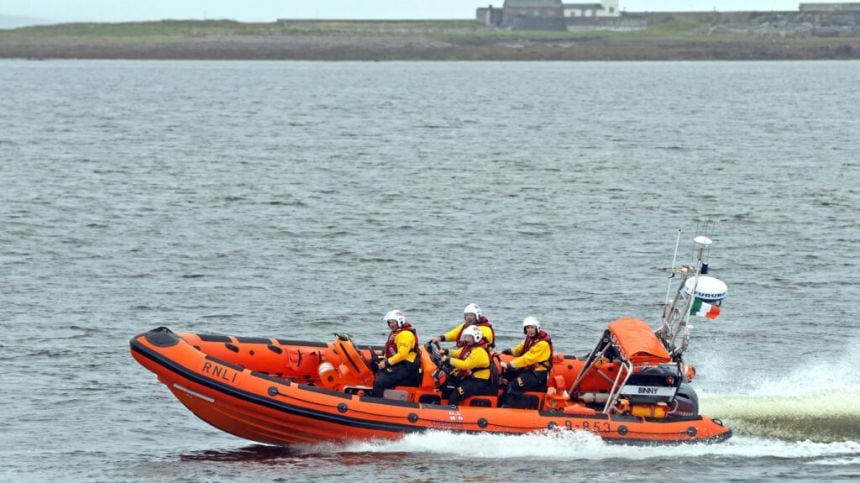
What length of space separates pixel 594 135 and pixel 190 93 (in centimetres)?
4211

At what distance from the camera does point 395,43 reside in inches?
5748

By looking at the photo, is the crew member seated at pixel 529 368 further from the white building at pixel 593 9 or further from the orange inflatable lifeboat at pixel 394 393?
the white building at pixel 593 9

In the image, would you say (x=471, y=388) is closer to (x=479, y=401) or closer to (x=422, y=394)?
(x=479, y=401)

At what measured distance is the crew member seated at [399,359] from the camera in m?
16.1

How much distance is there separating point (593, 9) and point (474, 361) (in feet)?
445

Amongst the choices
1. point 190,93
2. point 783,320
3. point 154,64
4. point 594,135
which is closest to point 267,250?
point 783,320

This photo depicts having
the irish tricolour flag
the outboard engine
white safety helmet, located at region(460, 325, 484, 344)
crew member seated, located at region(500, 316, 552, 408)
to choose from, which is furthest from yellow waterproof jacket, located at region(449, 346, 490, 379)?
the irish tricolour flag

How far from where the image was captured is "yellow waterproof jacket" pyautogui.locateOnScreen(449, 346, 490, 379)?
15992 mm

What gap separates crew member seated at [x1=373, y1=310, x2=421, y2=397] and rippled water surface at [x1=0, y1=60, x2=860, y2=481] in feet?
2.80

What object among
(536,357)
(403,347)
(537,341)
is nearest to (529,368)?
(536,357)

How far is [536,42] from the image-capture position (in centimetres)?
14025

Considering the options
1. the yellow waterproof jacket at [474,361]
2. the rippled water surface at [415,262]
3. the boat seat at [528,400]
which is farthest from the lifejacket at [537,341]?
the rippled water surface at [415,262]

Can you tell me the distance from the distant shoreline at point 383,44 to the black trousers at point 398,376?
383 ft

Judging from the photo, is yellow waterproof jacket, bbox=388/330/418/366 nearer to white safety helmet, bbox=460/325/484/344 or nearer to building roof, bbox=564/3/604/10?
white safety helmet, bbox=460/325/484/344
